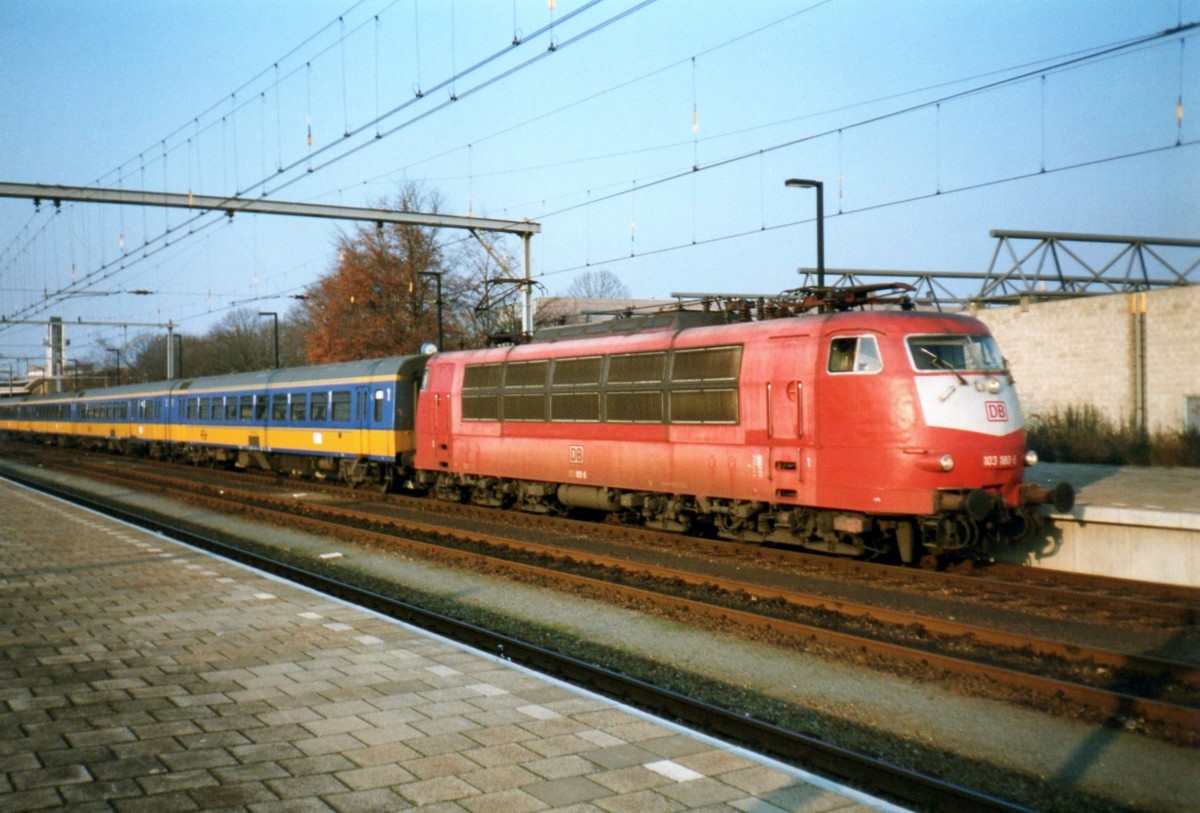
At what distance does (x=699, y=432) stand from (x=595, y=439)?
2.57 m

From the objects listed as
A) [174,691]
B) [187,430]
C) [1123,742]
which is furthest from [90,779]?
[187,430]

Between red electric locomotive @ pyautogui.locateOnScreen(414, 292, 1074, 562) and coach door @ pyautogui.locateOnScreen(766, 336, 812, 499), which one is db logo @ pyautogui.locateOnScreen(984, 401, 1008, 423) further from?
coach door @ pyautogui.locateOnScreen(766, 336, 812, 499)

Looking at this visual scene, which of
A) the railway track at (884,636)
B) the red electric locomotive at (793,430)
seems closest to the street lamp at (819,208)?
the red electric locomotive at (793,430)

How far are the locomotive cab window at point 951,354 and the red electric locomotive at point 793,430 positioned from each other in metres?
0.02

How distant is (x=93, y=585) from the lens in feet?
37.0

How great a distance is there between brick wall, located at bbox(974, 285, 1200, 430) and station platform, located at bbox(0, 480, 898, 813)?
62.8 feet

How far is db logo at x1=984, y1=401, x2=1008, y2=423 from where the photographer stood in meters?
12.2

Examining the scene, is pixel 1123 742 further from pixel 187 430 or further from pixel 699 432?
pixel 187 430

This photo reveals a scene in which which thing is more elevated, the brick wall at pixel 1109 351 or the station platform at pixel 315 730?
the brick wall at pixel 1109 351

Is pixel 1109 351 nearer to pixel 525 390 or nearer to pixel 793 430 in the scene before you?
pixel 793 430

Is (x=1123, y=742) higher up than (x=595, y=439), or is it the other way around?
(x=595, y=439)

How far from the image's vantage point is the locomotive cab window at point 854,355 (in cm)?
1226

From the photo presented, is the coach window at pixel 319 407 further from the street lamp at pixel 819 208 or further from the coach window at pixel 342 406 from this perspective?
the street lamp at pixel 819 208

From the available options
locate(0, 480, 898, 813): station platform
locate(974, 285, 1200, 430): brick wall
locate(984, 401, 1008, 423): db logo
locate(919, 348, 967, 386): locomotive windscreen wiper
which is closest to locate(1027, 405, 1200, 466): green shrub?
locate(974, 285, 1200, 430): brick wall
